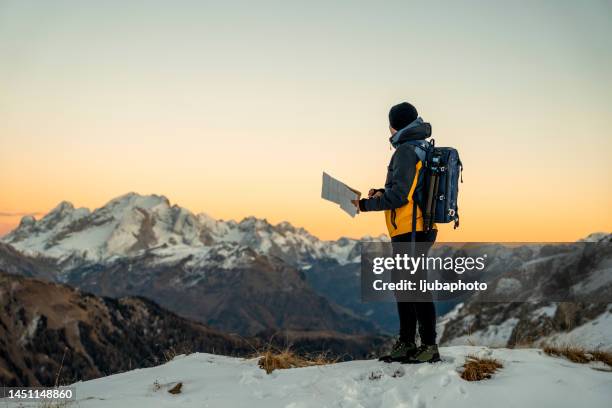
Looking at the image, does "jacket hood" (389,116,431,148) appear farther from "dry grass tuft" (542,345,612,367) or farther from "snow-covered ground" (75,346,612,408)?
"dry grass tuft" (542,345,612,367)

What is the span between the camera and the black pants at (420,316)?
9562 millimetres

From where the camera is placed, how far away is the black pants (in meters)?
9.56

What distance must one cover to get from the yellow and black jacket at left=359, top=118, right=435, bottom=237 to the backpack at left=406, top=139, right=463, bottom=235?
0.32 ft

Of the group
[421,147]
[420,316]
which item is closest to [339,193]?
[421,147]

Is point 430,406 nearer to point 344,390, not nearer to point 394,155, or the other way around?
point 344,390

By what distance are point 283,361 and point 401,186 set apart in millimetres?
4212

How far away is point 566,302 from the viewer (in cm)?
4928

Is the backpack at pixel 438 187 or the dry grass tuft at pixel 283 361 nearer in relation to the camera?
the backpack at pixel 438 187

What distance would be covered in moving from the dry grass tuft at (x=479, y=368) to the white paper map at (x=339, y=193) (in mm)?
3024

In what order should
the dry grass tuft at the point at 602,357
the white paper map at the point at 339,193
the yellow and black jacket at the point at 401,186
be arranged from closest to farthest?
the yellow and black jacket at the point at 401,186 → the dry grass tuft at the point at 602,357 → the white paper map at the point at 339,193

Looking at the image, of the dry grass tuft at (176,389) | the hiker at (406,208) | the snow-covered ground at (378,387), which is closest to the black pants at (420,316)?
the hiker at (406,208)

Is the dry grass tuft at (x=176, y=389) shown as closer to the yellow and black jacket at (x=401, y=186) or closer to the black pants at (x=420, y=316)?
the black pants at (x=420, y=316)

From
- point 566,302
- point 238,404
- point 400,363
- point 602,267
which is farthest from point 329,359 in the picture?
point 602,267

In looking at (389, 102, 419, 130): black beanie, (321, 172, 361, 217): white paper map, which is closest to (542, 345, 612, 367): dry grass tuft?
(321, 172, 361, 217): white paper map
